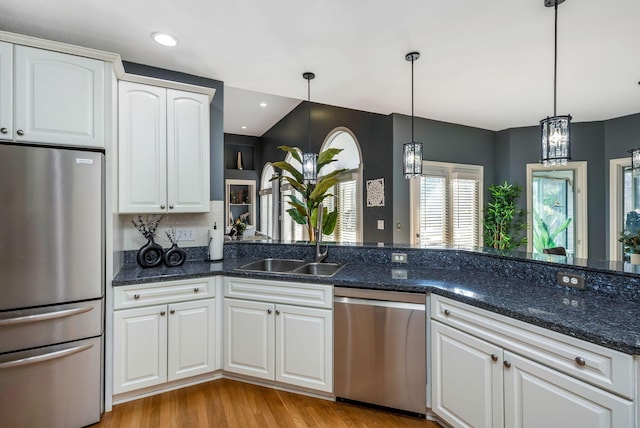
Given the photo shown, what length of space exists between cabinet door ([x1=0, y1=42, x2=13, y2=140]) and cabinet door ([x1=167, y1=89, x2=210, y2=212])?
923mm

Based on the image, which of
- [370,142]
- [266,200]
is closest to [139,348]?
[370,142]

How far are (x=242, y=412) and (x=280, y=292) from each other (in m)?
0.80

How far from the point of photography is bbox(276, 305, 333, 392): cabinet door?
7.23 feet

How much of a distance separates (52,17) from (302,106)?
4.07 meters

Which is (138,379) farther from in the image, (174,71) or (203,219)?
(174,71)

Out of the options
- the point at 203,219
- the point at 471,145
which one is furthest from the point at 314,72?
the point at 471,145

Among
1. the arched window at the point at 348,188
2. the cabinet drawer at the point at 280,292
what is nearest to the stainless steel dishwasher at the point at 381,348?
the cabinet drawer at the point at 280,292

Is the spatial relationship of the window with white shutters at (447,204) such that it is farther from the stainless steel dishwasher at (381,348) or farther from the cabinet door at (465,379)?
the cabinet door at (465,379)

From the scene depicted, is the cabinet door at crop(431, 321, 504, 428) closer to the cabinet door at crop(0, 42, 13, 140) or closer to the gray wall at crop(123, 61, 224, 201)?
the gray wall at crop(123, 61, 224, 201)

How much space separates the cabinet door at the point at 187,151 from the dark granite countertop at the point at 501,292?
56cm

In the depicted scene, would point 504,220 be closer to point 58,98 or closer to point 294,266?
point 294,266

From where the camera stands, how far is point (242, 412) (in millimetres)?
2133

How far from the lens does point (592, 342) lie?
1200mm

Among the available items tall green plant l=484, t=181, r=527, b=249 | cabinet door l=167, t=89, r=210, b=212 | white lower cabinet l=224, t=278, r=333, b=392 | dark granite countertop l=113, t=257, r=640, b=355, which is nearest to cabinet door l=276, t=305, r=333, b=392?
white lower cabinet l=224, t=278, r=333, b=392
